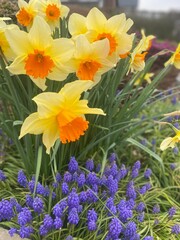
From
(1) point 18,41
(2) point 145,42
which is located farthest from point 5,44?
(2) point 145,42

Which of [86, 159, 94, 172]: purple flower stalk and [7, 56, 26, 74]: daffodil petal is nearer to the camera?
[7, 56, 26, 74]: daffodil petal

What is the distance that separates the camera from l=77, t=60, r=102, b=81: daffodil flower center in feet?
4.51

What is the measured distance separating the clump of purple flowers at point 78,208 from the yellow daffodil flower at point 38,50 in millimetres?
506

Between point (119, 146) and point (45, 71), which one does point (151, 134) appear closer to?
point (119, 146)

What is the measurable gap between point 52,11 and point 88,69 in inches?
16.1

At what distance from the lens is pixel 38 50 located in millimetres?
1328

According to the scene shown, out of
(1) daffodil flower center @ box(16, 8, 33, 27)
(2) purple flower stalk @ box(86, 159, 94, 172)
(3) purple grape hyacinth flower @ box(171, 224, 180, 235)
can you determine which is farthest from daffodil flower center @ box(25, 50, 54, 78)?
(3) purple grape hyacinth flower @ box(171, 224, 180, 235)

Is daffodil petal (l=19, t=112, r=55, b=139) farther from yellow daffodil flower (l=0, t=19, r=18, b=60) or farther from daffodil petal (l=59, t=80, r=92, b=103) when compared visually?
Answer: yellow daffodil flower (l=0, t=19, r=18, b=60)

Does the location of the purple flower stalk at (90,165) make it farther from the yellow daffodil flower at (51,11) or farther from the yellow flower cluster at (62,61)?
the yellow daffodil flower at (51,11)

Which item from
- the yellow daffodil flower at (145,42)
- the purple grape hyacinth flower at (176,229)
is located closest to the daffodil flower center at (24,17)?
the yellow daffodil flower at (145,42)

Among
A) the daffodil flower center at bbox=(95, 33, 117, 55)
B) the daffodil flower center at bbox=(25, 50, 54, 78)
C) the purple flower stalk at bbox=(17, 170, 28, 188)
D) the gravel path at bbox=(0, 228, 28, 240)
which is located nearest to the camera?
the daffodil flower center at bbox=(25, 50, 54, 78)

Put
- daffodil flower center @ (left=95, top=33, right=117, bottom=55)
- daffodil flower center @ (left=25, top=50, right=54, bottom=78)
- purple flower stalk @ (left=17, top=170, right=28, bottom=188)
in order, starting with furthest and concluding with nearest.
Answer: purple flower stalk @ (left=17, top=170, right=28, bottom=188), daffodil flower center @ (left=95, top=33, right=117, bottom=55), daffodil flower center @ (left=25, top=50, right=54, bottom=78)

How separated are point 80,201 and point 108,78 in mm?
615

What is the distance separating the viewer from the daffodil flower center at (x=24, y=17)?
1614 millimetres
